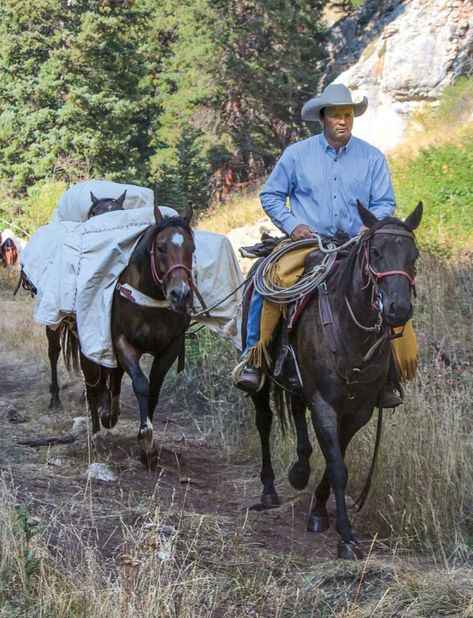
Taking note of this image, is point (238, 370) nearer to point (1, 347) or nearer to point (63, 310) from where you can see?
point (63, 310)

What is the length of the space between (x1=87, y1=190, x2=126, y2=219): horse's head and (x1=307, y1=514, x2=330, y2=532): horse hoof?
163 inches

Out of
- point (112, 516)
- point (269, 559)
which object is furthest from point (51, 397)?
point (269, 559)

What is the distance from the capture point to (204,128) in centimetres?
3275

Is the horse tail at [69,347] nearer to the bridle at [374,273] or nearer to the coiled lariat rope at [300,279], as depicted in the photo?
the coiled lariat rope at [300,279]

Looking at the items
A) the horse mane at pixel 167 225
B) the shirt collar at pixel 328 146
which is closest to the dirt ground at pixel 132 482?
the horse mane at pixel 167 225

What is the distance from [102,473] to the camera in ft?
22.7

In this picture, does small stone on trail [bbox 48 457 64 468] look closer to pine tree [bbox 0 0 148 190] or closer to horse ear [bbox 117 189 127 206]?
horse ear [bbox 117 189 127 206]

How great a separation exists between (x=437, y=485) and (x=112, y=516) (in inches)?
79.5

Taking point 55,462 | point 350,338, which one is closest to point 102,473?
point 55,462

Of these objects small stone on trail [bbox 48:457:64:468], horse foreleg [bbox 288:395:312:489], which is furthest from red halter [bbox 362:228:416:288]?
small stone on trail [bbox 48:457:64:468]

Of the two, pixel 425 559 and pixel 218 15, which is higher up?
pixel 218 15

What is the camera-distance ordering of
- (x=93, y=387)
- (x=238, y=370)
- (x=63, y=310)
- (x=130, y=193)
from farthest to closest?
1. (x=130, y=193)
2. (x=93, y=387)
3. (x=63, y=310)
4. (x=238, y=370)

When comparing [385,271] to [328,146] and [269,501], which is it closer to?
[328,146]

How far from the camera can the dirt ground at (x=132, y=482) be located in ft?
17.4
